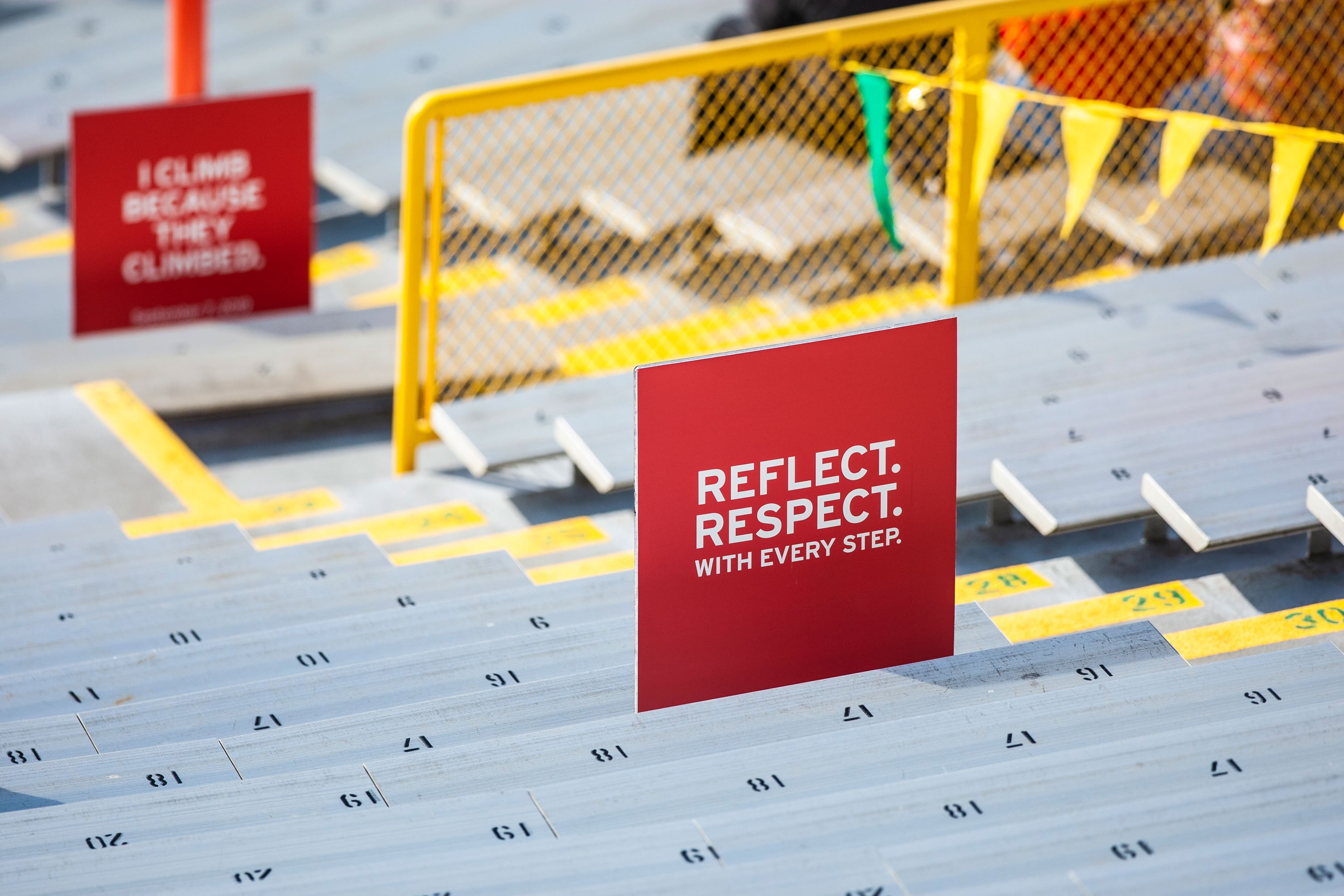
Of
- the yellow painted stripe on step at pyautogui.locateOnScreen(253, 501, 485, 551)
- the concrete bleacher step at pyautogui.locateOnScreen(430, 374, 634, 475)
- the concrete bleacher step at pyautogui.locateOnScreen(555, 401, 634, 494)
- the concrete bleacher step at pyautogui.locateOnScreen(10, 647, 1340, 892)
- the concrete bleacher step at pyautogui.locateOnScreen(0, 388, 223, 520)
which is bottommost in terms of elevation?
the concrete bleacher step at pyautogui.locateOnScreen(0, 388, 223, 520)

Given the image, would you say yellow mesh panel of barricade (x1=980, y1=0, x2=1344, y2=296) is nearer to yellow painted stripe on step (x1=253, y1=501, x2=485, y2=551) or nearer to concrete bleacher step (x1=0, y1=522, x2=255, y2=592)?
yellow painted stripe on step (x1=253, y1=501, x2=485, y2=551)

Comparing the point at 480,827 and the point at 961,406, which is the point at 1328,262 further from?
the point at 480,827

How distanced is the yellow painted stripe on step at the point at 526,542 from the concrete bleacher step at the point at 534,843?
2173mm

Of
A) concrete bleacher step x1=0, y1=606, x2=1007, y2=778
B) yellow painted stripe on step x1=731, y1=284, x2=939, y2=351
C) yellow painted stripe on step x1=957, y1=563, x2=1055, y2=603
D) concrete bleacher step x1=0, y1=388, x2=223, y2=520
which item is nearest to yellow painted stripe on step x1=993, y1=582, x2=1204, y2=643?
yellow painted stripe on step x1=957, y1=563, x2=1055, y2=603

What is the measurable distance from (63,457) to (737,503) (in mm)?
3671

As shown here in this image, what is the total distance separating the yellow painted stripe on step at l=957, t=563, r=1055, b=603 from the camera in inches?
209

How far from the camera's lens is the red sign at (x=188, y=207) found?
726 centimetres

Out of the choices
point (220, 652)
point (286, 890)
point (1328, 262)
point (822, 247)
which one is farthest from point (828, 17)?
point (286, 890)

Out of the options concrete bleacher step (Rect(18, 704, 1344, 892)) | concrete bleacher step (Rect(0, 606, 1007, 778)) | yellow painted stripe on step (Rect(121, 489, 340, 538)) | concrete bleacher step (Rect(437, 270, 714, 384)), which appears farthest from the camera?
concrete bleacher step (Rect(437, 270, 714, 384))

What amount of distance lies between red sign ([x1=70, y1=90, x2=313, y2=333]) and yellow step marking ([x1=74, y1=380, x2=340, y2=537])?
1.17ft

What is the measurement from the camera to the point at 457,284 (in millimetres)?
8867

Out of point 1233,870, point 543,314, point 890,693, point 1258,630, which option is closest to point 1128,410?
point 1258,630

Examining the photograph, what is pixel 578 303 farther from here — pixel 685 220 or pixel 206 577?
pixel 206 577

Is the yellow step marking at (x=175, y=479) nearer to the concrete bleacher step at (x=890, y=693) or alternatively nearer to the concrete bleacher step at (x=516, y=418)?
the concrete bleacher step at (x=516, y=418)
